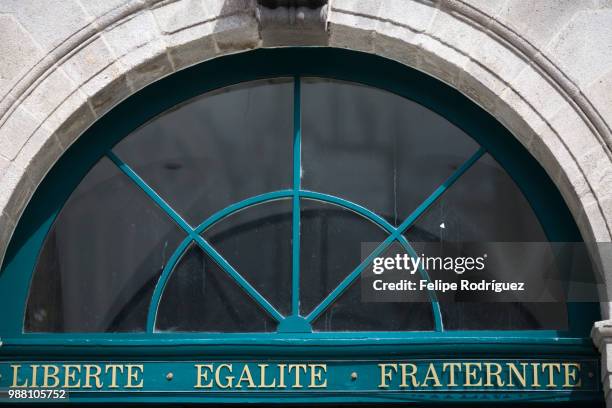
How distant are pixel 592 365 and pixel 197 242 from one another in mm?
2761

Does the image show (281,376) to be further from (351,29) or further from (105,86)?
(351,29)

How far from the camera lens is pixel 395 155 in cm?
949

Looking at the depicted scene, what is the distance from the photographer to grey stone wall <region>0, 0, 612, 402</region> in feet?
28.9

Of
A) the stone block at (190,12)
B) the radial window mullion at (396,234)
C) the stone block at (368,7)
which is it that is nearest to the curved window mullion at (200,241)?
the radial window mullion at (396,234)

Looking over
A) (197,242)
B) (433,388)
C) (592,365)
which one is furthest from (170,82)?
(592,365)

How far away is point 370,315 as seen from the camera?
919cm

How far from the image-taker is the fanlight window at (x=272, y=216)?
30.2 feet

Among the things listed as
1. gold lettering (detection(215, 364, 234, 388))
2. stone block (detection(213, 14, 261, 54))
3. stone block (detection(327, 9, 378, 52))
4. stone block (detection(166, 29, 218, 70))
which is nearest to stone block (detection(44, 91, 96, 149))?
stone block (detection(166, 29, 218, 70))

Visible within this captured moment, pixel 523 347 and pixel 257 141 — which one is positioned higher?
pixel 257 141

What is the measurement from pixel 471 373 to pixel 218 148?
2.35 m

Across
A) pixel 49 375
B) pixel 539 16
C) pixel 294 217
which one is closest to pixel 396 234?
pixel 294 217

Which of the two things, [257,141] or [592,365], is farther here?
[257,141]

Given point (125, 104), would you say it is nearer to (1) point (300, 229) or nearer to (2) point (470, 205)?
(1) point (300, 229)

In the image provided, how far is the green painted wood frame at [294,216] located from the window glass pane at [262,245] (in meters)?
0.08
